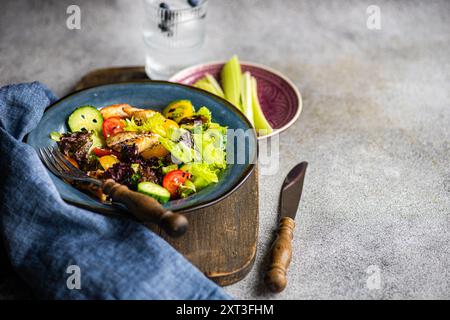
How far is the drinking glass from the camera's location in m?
3.52

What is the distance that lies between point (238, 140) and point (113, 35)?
212 cm

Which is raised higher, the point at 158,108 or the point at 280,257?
the point at 158,108

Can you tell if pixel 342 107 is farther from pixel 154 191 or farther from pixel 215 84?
pixel 154 191

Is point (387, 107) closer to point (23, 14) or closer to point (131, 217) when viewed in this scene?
point (131, 217)

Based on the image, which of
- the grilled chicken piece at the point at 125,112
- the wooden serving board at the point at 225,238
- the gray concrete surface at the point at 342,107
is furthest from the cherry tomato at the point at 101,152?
the gray concrete surface at the point at 342,107

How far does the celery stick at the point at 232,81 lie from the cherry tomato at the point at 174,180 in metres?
1.05

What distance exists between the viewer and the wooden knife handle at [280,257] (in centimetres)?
225

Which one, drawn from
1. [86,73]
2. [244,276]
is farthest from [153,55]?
[244,276]

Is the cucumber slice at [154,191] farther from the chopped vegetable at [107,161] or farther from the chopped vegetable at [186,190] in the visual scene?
the chopped vegetable at [107,161]

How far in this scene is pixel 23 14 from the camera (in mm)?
4492

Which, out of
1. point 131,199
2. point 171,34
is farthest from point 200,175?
point 171,34

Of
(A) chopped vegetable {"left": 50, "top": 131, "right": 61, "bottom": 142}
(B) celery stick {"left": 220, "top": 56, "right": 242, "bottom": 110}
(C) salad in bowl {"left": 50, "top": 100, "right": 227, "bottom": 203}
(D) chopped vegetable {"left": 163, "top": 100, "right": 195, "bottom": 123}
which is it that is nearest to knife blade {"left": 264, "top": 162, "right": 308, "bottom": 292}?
(C) salad in bowl {"left": 50, "top": 100, "right": 227, "bottom": 203}

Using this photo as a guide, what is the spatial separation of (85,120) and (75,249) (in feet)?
2.60

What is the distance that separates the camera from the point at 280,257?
2332 mm
